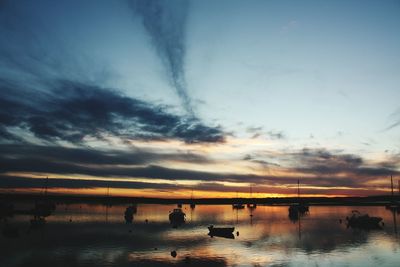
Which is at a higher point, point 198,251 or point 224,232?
point 224,232

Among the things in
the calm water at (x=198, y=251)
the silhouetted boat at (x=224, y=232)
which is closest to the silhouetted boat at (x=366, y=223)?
the calm water at (x=198, y=251)

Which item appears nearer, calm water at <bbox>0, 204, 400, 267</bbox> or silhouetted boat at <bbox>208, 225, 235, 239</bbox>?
calm water at <bbox>0, 204, 400, 267</bbox>

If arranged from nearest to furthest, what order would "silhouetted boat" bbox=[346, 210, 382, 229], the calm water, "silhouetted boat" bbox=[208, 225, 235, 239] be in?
the calm water < "silhouetted boat" bbox=[208, 225, 235, 239] < "silhouetted boat" bbox=[346, 210, 382, 229]

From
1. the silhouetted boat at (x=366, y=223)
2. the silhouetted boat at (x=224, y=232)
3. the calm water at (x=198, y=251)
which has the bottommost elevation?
the calm water at (x=198, y=251)

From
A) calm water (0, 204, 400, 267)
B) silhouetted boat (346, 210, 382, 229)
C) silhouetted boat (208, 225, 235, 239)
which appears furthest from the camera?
silhouetted boat (346, 210, 382, 229)

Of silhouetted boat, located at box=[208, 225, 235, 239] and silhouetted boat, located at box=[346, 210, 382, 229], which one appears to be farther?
silhouetted boat, located at box=[346, 210, 382, 229]

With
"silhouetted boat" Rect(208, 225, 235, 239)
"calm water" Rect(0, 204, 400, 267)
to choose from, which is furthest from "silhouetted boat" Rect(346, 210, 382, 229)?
"silhouetted boat" Rect(208, 225, 235, 239)

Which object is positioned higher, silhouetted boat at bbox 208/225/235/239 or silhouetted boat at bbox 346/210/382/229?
silhouetted boat at bbox 346/210/382/229

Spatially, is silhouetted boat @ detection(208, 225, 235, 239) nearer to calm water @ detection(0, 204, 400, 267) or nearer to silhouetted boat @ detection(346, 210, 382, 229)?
calm water @ detection(0, 204, 400, 267)

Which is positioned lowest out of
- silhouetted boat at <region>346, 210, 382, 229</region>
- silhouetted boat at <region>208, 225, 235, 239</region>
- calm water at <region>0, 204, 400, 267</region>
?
calm water at <region>0, 204, 400, 267</region>

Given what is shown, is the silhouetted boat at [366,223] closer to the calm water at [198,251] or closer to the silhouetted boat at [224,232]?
the calm water at [198,251]

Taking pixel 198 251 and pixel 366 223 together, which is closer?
pixel 198 251

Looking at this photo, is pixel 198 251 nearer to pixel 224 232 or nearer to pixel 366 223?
pixel 224 232

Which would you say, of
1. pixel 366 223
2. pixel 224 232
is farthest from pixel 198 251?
pixel 366 223
